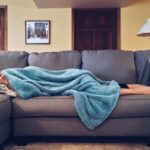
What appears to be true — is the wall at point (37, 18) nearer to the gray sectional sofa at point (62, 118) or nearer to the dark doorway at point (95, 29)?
the dark doorway at point (95, 29)

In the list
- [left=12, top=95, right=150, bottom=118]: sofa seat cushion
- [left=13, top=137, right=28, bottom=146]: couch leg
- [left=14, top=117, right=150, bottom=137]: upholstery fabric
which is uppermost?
[left=12, top=95, right=150, bottom=118]: sofa seat cushion

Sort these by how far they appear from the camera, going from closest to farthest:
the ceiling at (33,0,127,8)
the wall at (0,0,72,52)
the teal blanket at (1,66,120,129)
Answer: the teal blanket at (1,66,120,129) < the ceiling at (33,0,127,8) < the wall at (0,0,72,52)

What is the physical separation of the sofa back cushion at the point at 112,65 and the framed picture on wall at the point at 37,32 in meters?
2.59

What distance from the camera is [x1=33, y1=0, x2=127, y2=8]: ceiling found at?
16.3 feet

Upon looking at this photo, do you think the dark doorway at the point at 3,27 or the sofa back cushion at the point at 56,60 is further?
the dark doorway at the point at 3,27

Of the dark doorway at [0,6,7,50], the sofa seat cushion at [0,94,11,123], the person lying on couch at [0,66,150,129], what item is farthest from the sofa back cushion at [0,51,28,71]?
the dark doorway at [0,6,7,50]

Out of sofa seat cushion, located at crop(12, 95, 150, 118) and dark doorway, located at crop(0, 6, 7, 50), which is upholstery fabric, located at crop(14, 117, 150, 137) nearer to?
sofa seat cushion, located at crop(12, 95, 150, 118)

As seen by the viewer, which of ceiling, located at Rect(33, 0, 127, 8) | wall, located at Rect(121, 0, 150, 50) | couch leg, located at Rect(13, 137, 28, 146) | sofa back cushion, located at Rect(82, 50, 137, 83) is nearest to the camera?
couch leg, located at Rect(13, 137, 28, 146)

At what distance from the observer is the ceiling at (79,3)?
16.3 ft

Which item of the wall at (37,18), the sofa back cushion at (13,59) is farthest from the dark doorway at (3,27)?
the sofa back cushion at (13,59)

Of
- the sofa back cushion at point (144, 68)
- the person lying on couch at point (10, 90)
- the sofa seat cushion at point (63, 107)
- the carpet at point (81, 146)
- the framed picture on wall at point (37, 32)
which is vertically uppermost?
the framed picture on wall at point (37, 32)

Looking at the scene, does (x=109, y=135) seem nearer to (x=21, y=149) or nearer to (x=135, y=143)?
(x=135, y=143)

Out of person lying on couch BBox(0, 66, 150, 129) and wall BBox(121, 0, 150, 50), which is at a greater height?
wall BBox(121, 0, 150, 50)

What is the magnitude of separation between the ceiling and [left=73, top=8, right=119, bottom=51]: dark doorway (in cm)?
21
